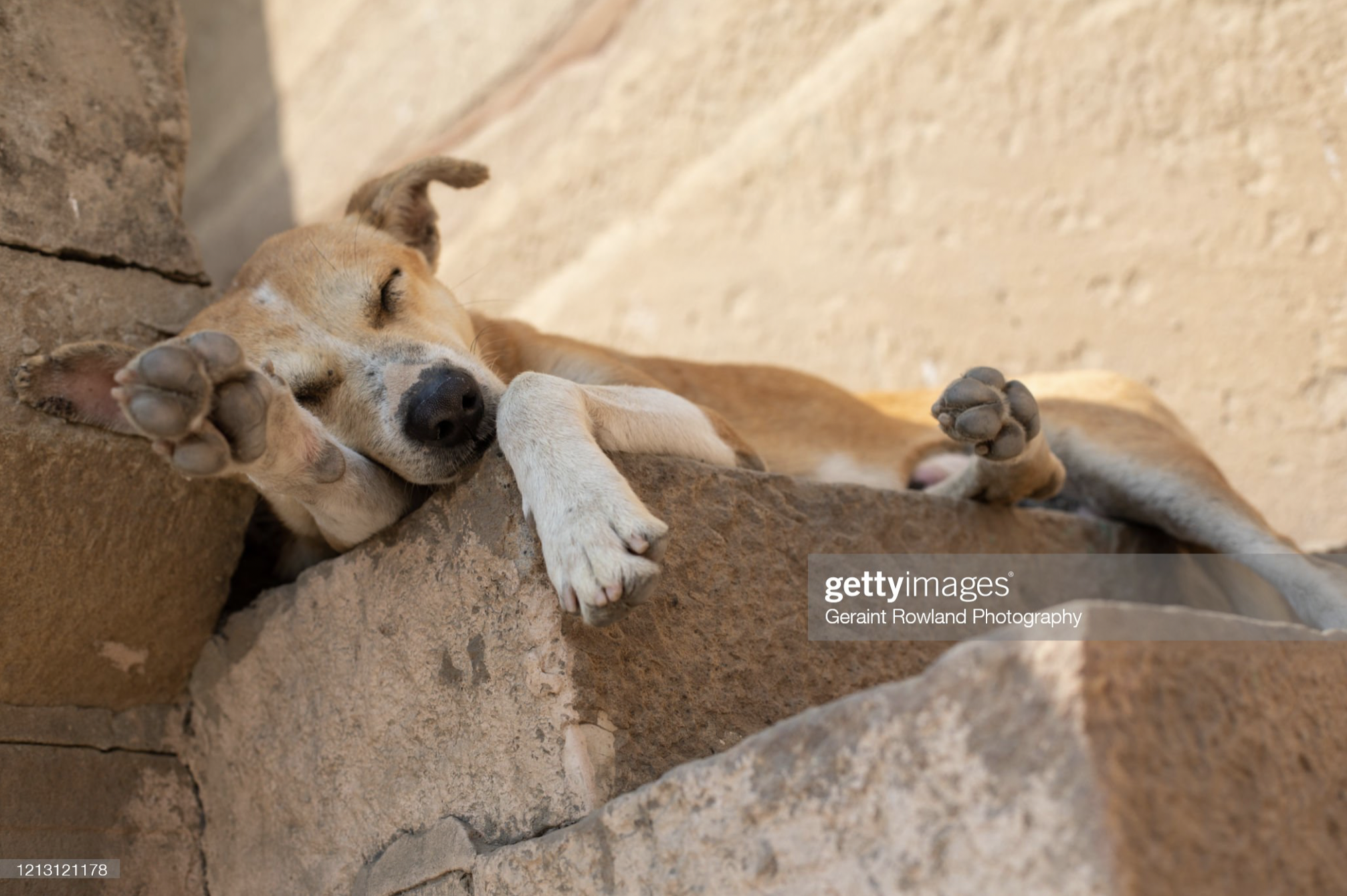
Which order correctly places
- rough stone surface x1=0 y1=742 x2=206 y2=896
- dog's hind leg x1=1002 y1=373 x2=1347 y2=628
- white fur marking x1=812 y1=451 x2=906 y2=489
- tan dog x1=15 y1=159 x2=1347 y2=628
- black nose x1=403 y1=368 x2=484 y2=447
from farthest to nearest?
white fur marking x1=812 y1=451 x2=906 y2=489
dog's hind leg x1=1002 y1=373 x2=1347 y2=628
rough stone surface x1=0 y1=742 x2=206 y2=896
black nose x1=403 y1=368 x2=484 y2=447
tan dog x1=15 y1=159 x2=1347 y2=628

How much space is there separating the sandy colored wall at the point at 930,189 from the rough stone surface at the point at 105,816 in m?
3.09

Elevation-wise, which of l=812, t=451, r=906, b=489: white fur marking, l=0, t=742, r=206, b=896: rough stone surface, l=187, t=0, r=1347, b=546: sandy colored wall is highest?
l=187, t=0, r=1347, b=546: sandy colored wall

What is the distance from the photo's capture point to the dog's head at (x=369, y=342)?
2215mm

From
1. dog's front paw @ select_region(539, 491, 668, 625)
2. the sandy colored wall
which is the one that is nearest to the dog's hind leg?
the sandy colored wall

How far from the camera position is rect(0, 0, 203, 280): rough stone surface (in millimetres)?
2498

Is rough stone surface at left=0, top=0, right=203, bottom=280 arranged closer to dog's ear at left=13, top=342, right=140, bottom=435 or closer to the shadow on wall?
dog's ear at left=13, top=342, right=140, bottom=435

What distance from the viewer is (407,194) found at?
3041 millimetres

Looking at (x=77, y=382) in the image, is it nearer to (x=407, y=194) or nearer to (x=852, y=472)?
(x=407, y=194)

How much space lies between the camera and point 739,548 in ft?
7.25

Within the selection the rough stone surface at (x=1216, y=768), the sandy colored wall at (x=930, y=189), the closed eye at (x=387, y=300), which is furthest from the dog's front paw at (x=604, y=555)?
the sandy colored wall at (x=930, y=189)

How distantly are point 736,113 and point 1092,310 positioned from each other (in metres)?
2.01

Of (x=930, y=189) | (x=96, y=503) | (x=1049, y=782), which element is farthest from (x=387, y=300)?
(x=930, y=189)

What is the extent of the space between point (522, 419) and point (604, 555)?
43cm

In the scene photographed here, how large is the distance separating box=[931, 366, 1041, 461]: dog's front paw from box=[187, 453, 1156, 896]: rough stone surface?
0.31 meters
